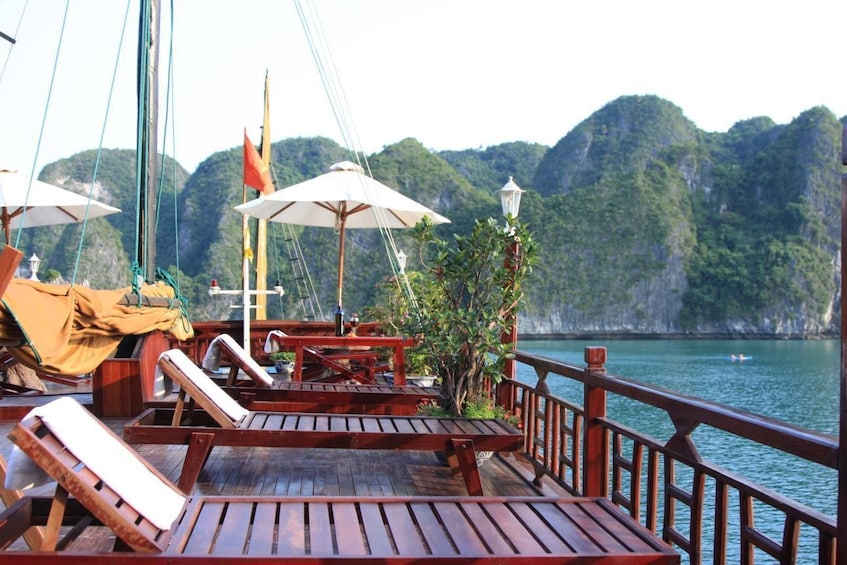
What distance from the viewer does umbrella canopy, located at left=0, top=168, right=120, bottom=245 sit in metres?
7.18

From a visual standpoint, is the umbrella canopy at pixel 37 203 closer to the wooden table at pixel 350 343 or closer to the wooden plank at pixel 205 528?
the wooden table at pixel 350 343

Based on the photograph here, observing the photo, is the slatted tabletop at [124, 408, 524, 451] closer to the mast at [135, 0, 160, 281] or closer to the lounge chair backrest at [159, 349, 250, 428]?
the lounge chair backrest at [159, 349, 250, 428]

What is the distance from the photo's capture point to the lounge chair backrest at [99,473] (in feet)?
5.07

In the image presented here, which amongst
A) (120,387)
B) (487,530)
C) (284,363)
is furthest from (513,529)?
(284,363)

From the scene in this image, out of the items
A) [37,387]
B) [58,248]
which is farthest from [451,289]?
[58,248]

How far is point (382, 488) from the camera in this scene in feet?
10.5

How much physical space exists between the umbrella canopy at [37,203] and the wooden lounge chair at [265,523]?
571 cm

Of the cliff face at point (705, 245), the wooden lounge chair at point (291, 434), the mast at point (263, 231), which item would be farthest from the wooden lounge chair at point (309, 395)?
the cliff face at point (705, 245)

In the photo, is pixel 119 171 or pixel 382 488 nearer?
pixel 382 488

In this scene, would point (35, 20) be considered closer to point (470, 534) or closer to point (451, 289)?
point (451, 289)

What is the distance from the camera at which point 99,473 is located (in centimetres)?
166

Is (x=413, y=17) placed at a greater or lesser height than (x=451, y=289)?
greater

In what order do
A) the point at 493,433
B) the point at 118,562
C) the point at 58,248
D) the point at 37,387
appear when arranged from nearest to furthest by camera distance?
the point at 118,562 → the point at 493,433 → the point at 37,387 → the point at 58,248

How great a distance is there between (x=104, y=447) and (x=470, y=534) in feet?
2.95
